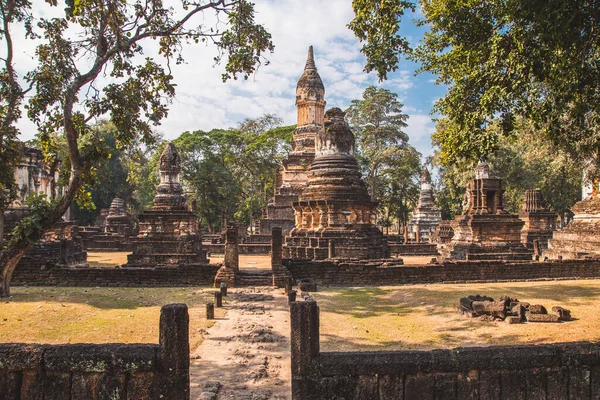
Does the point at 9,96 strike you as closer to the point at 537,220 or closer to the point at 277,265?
the point at 277,265

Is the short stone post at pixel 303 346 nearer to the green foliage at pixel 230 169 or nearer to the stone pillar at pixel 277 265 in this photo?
the stone pillar at pixel 277 265

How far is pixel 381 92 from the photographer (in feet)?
147

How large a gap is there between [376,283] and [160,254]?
31.8ft

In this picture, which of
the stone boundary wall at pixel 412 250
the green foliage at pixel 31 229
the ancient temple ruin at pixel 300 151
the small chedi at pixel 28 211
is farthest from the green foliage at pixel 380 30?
the ancient temple ruin at pixel 300 151

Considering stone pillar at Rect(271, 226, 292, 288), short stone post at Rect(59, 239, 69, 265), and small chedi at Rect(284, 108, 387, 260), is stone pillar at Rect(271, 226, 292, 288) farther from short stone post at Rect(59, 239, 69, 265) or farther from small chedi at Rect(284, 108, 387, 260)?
short stone post at Rect(59, 239, 69, 265)

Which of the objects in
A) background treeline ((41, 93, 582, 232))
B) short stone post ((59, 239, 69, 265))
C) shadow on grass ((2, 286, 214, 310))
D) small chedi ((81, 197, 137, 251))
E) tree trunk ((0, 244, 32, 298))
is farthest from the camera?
background treeline ((41, 93, 582, 232))

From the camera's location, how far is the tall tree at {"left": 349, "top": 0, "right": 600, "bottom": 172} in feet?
20.9

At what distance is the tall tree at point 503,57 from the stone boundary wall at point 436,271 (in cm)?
609

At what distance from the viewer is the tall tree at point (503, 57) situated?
6.36 meters

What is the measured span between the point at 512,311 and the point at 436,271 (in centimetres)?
576

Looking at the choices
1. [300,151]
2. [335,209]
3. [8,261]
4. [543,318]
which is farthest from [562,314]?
[300,151]

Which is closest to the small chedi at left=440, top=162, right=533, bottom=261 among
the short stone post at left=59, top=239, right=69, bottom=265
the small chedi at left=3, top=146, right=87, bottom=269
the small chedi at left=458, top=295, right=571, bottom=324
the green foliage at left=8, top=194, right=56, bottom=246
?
the small chedi at left=458, top=295, right=571, bottom=324

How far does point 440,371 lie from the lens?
4016 mm

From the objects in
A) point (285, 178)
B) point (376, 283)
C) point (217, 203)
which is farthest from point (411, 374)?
point (217, 203)
